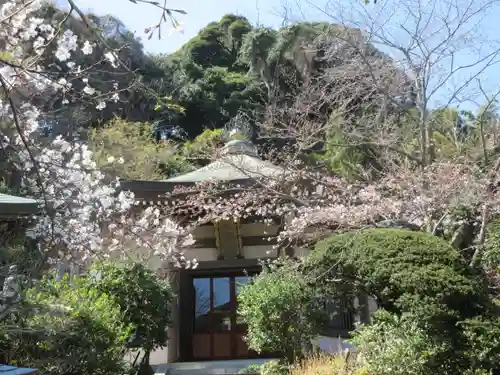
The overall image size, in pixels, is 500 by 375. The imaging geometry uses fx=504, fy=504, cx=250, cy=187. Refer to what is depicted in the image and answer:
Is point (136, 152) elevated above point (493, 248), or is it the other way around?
point (136, 152)

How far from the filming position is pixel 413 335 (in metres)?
5.31

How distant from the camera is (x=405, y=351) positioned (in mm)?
5211

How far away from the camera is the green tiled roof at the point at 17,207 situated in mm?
4602

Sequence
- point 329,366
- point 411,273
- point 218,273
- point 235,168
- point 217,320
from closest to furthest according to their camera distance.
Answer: point 411,273, point 329,366, point 235,168, point 217,320, point 218,273

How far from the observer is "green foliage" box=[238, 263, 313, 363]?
275 inches

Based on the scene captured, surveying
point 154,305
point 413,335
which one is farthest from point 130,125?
point 413,335

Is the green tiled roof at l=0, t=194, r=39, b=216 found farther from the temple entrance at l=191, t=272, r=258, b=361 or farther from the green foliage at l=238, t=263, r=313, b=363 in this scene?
the temple entrance at l=191, t=272, r=258, b=361

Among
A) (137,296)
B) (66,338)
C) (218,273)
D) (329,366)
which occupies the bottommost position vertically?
(329,366)

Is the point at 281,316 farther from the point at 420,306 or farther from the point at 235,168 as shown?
the point at 235,168

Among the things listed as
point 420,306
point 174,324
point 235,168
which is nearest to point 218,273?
point 174,324

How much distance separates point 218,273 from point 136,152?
669cm

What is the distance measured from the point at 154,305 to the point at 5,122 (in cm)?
490

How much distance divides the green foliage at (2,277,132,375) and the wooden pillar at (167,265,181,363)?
12.4 feet

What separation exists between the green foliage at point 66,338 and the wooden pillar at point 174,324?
3.78 m
